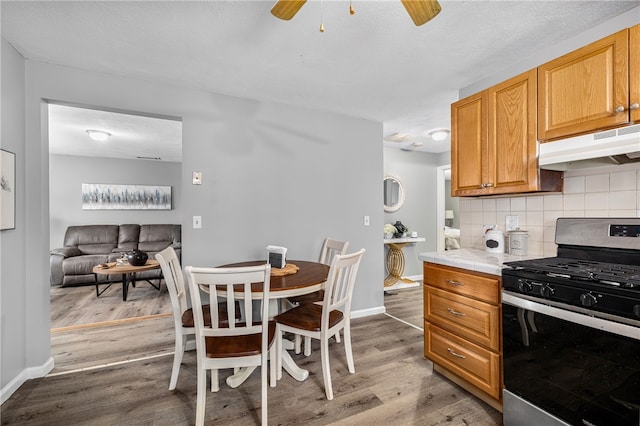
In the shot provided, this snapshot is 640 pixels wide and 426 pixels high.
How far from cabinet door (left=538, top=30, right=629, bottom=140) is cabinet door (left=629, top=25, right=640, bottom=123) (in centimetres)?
2

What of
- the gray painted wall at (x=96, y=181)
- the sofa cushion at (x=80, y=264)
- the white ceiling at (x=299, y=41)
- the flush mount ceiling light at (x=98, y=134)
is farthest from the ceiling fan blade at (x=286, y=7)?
the gray painted wall at (x=96, y=181)

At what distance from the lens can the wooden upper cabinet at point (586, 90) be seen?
1.48 m

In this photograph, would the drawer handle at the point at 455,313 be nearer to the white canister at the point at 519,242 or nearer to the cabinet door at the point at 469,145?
the white canister at the point at 519,242

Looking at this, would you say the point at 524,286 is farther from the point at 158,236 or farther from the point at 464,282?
the point at 158,236

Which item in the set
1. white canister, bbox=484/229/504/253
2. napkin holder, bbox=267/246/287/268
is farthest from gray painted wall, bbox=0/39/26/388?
white canister, bbox=484/229/504/253

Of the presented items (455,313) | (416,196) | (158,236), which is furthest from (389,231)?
(158,236)

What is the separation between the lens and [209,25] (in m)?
1.78

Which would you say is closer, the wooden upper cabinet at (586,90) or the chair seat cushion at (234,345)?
the wooden upper cabinet at (586,90)

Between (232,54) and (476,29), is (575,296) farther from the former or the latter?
(232,54)

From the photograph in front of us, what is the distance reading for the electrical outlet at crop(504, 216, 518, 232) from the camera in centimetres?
224

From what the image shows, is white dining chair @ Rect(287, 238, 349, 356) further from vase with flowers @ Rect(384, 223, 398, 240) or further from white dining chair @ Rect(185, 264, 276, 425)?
vase with flowers @ Rect(384, 223, 398, 240)

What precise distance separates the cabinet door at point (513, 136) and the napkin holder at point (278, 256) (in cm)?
163

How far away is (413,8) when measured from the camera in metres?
1.27

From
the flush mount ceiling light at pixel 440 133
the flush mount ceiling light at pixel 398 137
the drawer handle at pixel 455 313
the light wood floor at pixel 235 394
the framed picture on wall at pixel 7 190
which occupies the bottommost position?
the light wood floor at pixel 235 394
